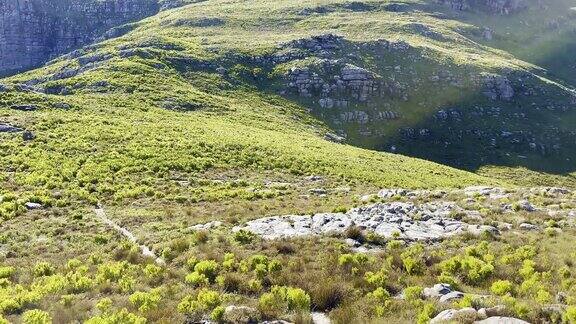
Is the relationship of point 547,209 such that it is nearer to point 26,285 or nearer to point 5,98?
point 26,285

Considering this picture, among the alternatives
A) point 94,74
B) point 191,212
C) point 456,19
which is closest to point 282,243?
point 191,212

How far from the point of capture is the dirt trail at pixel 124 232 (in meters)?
19.7

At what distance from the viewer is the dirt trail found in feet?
64.8

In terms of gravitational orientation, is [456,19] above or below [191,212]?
above

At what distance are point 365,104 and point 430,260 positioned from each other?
7308 cm

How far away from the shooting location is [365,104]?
89438mm

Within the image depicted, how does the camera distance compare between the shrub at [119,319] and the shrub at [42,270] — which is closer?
the shrub at [119,319]

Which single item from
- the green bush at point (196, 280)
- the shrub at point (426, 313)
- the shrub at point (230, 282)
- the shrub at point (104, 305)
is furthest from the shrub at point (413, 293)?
the shrub at point (104, 305)

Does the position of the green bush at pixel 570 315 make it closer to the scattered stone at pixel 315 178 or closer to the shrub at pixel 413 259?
the shrub at pixel 413 259

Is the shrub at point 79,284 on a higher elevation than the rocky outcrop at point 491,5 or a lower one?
lower

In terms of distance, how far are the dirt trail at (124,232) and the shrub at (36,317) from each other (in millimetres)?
5768

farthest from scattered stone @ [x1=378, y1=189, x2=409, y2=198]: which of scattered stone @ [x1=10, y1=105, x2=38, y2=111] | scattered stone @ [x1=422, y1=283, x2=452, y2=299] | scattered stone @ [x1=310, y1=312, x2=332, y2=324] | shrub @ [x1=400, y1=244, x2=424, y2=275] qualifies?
scattered stone @ [x1=10, y1=105, x2=38, y2=111]

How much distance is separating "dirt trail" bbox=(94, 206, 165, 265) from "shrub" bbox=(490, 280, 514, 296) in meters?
12.0

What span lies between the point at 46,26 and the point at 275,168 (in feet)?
549
